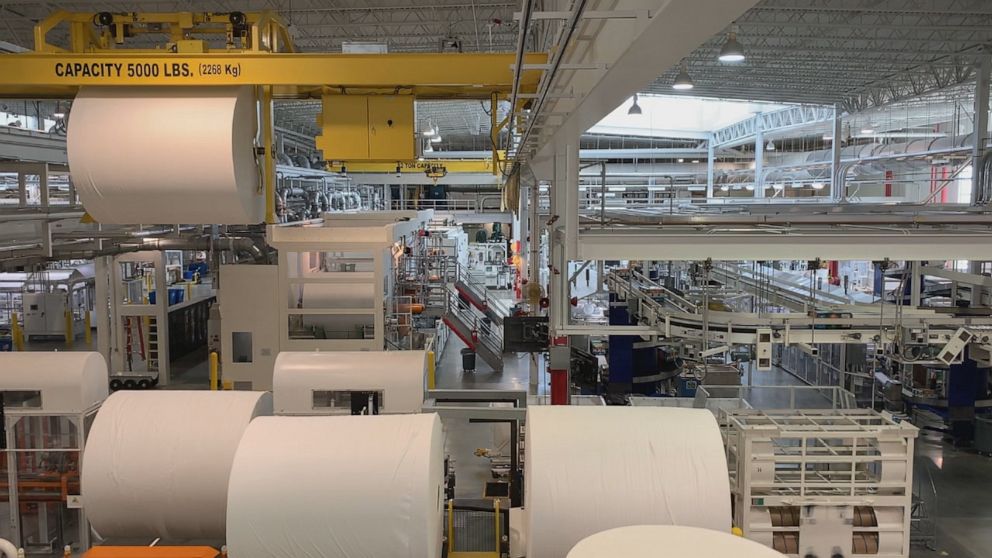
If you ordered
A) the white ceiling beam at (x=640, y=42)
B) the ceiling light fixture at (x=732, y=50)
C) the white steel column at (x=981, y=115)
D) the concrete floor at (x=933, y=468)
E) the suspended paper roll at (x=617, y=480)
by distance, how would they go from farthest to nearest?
the white steel column at (x=981, y=115) < the ceiling light fixture at (x=732, y=50) < the concrete floor at (x=933, y=468) < the suspended paper roll at (x=617, y=480) < the white ceiling beam at (x=640, y=42)

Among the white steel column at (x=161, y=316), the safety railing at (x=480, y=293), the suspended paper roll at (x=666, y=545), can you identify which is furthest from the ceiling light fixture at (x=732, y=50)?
the white steel column at (x=161, y=316)

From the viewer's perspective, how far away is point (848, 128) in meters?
24.8

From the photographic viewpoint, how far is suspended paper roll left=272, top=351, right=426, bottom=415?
23.9ft

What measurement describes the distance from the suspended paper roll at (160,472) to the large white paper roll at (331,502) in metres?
1.16

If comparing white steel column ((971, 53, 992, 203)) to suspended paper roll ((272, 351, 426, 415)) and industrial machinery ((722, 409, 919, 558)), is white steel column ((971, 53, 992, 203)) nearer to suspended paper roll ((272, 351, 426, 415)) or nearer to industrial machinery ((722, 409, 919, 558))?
industrial machinery ((722, 409, 919, 558))

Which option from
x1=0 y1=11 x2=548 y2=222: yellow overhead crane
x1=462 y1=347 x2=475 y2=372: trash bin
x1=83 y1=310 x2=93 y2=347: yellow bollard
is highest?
x1=0 y1=11 x2=548 y2=222: yellow overhead crane

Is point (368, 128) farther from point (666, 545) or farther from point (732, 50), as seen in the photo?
point (732, 50)

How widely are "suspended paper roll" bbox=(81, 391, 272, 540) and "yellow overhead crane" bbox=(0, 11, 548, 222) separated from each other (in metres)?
2.31

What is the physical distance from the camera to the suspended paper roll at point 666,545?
363 centimetres

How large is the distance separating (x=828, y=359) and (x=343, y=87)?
12.7 meters

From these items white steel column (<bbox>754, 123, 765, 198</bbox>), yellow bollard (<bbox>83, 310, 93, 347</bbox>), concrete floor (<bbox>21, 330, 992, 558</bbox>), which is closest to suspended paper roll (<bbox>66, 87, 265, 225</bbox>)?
concrete floor (<bbox>21, 330, 992, 558</bbox>)

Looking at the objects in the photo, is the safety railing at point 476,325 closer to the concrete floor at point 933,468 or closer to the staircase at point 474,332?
the staircase at point 474,332

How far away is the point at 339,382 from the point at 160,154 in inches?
112

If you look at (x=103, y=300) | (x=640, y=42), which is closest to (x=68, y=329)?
(x=103, y=300)
